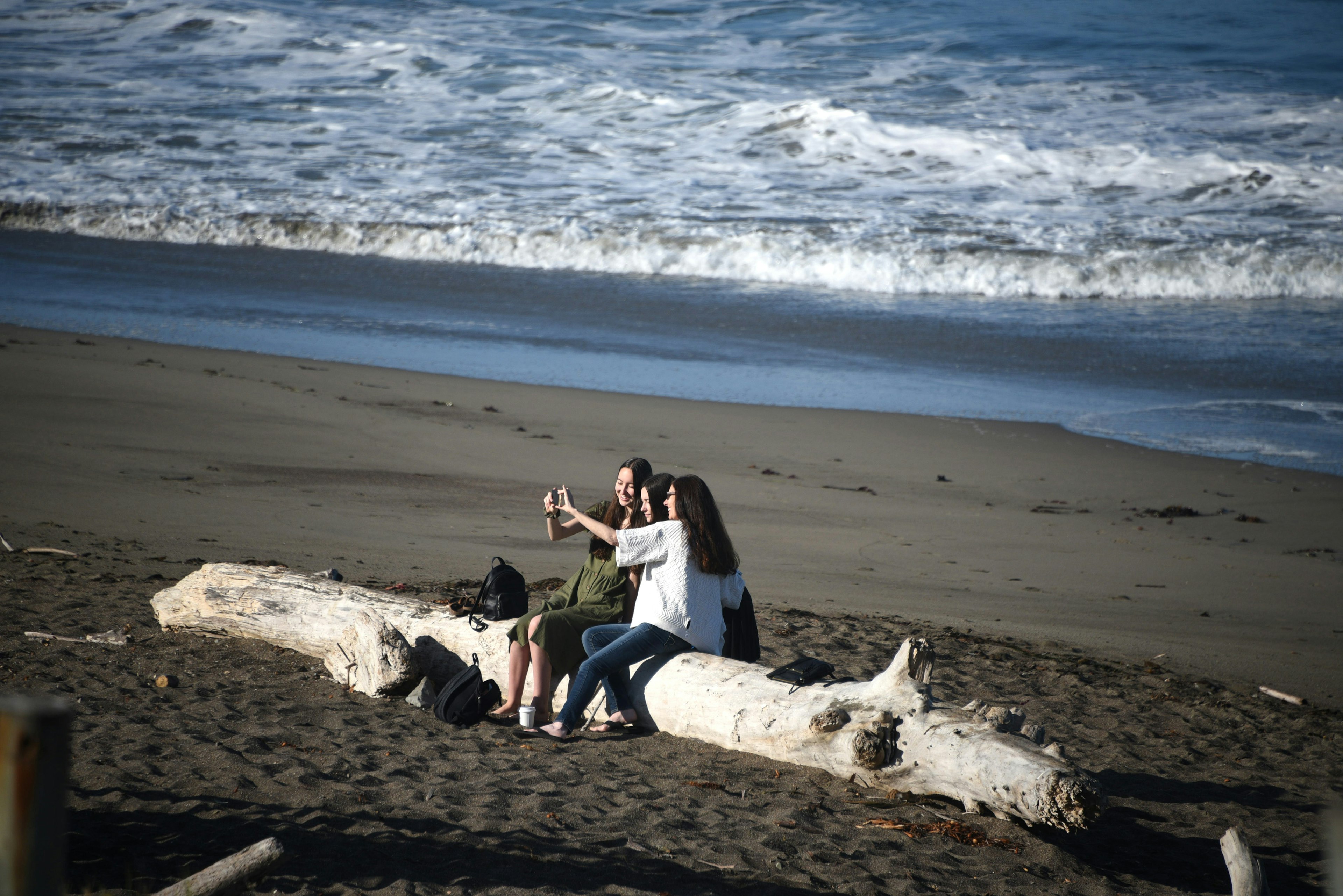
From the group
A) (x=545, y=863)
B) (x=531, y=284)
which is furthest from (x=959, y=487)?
(x=531, y=284)

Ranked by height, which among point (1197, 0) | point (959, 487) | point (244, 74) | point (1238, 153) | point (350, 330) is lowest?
point (959, 487)

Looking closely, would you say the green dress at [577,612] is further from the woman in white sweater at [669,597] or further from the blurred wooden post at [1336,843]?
the blurred wooden post at [1336,843]

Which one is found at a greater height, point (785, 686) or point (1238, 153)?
point (1238, 153)

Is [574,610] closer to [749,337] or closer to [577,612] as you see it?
[577,612]

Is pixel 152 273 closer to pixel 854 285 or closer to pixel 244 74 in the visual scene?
pixel 854 285

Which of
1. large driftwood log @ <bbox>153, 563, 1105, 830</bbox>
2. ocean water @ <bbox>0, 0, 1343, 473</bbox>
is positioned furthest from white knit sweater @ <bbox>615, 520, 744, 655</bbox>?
ocean water @ <bbox>0, 0, 1343, 473</bbox>

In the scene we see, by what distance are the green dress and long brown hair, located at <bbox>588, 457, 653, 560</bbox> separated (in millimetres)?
29

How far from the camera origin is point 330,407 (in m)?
10.1

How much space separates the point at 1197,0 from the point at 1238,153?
13.8 metres

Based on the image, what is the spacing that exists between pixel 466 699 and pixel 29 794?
12.1 feet

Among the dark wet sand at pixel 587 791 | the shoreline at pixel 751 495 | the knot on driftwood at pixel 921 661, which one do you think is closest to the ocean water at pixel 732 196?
the shoreline at pixel 751 495

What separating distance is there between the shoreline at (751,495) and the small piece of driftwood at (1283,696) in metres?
0.15

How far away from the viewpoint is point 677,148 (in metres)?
22.8

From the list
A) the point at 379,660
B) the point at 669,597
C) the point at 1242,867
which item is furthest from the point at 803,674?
the point at 379,660
